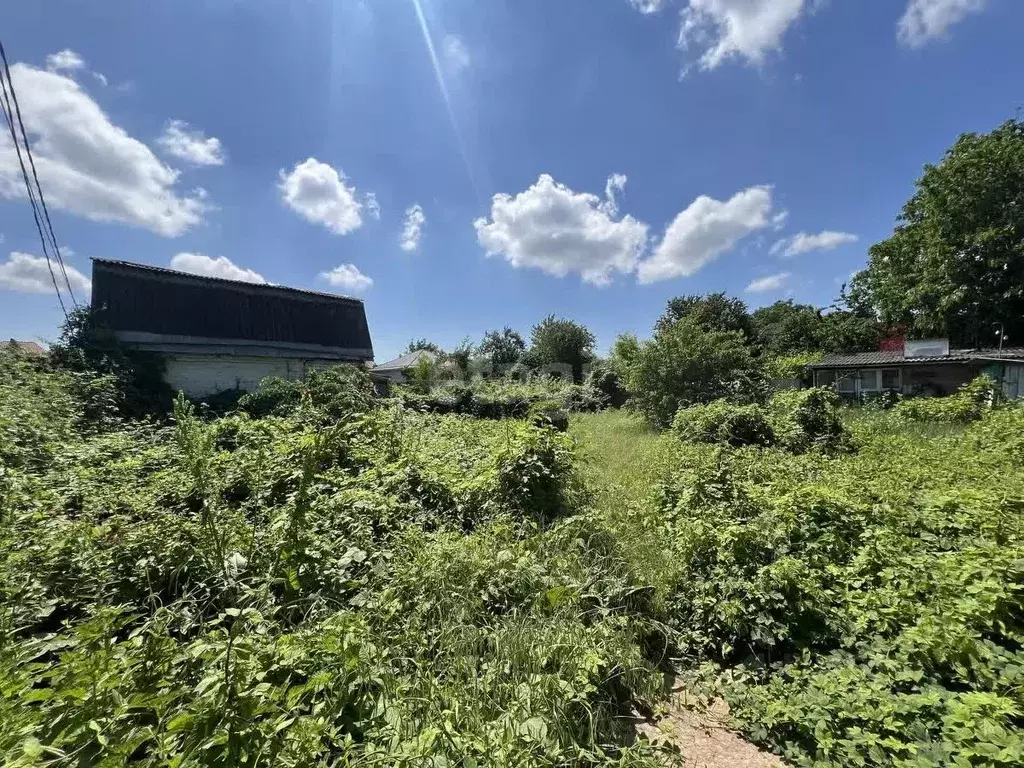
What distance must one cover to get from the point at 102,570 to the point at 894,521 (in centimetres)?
582

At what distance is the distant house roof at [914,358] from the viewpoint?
14.2 metres

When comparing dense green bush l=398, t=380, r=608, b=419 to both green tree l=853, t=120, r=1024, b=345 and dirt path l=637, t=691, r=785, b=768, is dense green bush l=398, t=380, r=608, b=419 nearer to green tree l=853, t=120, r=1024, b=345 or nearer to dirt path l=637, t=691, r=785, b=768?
dirt path l=637, t=691, r=785, b=768

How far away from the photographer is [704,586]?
3.21m

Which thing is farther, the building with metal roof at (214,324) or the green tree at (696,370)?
the green tree at (696,370)

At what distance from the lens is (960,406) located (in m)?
9.34

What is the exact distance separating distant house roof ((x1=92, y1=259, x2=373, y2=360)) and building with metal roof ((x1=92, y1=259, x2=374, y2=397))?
22mm

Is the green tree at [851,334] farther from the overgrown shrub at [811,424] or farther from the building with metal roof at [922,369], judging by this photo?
the overgrown shrub at [811,424]

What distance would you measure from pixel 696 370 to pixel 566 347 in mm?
15938

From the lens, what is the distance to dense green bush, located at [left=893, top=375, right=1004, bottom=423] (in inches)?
369

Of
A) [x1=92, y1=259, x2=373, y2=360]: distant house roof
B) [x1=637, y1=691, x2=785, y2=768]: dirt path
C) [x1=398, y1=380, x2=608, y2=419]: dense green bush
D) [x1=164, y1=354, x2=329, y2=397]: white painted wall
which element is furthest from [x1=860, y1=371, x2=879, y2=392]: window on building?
[x1=164, y1=354, x2=329, y2=397]: white painted wall

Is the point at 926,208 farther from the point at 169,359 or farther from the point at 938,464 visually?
the point at 169,359

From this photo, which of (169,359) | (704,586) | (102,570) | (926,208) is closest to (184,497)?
(102,570)

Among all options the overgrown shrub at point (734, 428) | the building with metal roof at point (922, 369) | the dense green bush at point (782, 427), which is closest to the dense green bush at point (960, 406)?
the dense green bush at point (782, 427)

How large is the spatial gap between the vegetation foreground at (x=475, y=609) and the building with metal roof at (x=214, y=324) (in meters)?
8.26
